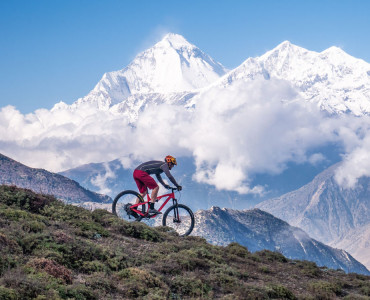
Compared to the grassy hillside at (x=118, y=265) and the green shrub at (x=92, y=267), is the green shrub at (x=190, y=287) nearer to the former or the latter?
the grassy hillside at (x=118, y=265)

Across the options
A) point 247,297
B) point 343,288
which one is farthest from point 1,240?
point 343,288

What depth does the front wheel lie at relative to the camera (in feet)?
90.9

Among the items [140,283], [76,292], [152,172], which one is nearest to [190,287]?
[140,283]

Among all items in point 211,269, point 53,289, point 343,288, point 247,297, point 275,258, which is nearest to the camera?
point 53,289

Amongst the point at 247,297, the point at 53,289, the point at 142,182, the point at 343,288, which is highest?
the point at 142,182

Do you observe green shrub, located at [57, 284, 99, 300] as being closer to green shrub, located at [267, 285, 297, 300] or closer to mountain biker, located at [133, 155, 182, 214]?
green shrub, located at [267, 285, 297, 300]

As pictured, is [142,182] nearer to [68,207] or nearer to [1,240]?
[68,207]

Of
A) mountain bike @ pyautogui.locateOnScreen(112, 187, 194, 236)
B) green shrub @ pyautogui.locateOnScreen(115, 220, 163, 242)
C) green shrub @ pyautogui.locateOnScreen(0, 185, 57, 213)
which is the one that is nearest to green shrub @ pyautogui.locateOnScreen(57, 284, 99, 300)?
green shrub @ pyautogui.locateOnScreen(115, 220, 163, 242)

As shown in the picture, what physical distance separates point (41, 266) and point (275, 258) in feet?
49.8

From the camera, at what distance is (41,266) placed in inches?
628

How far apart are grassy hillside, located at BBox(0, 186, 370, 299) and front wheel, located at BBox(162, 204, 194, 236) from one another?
1.49 m

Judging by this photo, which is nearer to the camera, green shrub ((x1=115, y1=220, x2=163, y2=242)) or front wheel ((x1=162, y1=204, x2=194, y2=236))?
green shrub ((x1=115, y1=220, x2=163, y2=242))

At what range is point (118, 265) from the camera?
718 inches

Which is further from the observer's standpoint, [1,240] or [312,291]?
[312,291]
